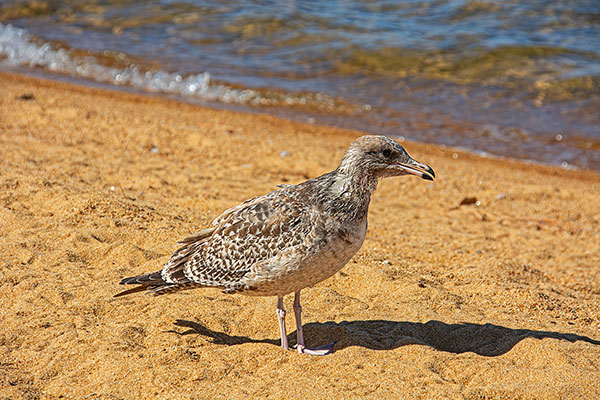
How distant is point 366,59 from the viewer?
15.9m

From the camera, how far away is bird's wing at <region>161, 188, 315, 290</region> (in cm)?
481

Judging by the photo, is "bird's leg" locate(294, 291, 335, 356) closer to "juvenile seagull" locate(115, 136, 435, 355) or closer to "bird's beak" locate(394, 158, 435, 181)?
"juvenile seagull" locate(115, 136, 435, 355)

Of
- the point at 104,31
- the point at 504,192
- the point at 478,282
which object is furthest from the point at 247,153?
the point at 104,31

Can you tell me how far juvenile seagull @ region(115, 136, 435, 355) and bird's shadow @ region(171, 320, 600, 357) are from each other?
24 cm

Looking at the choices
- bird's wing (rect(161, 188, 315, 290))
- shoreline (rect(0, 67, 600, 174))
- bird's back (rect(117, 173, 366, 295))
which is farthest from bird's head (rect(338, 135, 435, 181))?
shoreline (rect(0, 67, 600, 174))

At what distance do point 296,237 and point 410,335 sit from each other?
132 centimetres

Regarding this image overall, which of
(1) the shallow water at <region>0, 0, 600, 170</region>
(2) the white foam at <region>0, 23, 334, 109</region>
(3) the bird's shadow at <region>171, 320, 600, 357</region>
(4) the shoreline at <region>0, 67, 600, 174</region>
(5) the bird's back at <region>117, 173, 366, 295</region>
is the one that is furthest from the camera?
(2) the white foam at <region>0, 23, 334, 109</region>

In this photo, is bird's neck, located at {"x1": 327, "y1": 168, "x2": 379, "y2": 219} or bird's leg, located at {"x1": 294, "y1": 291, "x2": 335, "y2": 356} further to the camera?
bird's leg, located at {"x1": 294, "y1": 291, "x2": 335, "y2": 356}

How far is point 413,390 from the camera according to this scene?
4.38 m

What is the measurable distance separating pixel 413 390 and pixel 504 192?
18.9 feet

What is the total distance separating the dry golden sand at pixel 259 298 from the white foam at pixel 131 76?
391cm

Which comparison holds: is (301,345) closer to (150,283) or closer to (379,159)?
(150,283)

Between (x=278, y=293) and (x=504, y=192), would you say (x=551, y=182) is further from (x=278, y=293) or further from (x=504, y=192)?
(x=278, y=293)

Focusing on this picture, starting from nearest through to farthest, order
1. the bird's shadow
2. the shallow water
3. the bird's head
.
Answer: the bird's head < the bird's shadow < the shallow water
